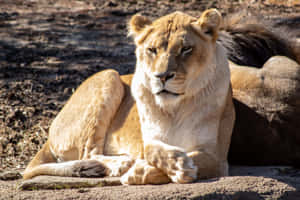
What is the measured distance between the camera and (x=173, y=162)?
3.88m

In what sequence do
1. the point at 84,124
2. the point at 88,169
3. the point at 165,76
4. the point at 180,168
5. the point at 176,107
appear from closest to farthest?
the point at 165,76
the point at 180,168
the point at 176,107
the point at 88,169
the point at 84,124

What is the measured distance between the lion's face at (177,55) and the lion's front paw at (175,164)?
41cm

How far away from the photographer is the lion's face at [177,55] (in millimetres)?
3811

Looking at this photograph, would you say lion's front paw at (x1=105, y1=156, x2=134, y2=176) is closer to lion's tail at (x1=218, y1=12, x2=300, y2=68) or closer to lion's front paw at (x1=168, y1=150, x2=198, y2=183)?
lion's front paw at (x1=168, y1=150, x2=198, y2=183)

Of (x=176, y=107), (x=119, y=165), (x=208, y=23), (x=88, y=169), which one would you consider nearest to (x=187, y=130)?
(x=176, y=107)

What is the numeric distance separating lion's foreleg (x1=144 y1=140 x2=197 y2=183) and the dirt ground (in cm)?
229

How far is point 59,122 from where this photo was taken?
529 cm

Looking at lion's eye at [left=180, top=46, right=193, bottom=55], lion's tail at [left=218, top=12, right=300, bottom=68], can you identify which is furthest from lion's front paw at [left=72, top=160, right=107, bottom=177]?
lion's tail at [left=218, top=12, right=300, bottom=68]

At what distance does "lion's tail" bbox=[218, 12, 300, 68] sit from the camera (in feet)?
19.1

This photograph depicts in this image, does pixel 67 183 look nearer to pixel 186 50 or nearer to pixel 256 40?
pixel 186 50

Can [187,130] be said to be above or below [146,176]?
above

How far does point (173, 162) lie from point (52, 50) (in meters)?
5.39

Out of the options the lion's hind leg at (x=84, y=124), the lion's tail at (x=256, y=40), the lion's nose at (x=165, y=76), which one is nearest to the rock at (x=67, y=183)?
the lion's hind leg at (x=84, y=124)

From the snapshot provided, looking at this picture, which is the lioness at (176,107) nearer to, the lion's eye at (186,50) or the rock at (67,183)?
the lion's eye at (186,50)
